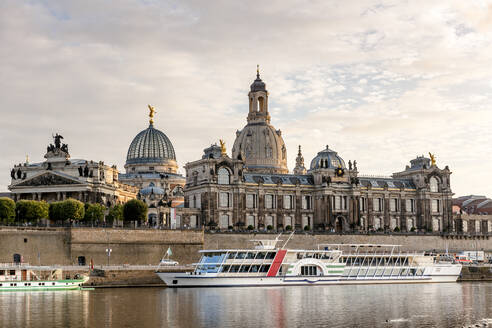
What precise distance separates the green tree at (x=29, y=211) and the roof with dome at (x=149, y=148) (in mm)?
66447

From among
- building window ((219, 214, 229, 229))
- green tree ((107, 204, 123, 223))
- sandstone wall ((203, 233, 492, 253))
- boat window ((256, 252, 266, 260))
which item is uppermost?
green tree ((107, 204, 123, 223))

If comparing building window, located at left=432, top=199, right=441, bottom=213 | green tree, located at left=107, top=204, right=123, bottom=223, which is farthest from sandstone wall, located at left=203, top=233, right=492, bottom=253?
green tree, located at left=107, top=204, right=123, bottom=223

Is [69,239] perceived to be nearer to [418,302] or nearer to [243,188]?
[243,188]

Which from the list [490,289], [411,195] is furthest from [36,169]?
[490,289]

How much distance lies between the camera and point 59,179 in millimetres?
113375

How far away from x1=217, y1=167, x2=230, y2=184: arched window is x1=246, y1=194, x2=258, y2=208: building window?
13.6 ft

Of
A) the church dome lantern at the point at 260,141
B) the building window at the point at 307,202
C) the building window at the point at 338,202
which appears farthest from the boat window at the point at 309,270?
the church dome lantern at the point at 260,141

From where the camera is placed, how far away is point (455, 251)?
395 feet

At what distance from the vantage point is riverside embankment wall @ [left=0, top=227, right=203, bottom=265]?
87.2 meters

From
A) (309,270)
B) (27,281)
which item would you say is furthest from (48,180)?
(309,270)

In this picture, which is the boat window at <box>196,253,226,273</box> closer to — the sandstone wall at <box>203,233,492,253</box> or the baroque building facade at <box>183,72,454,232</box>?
the sandstone wall at <box>203,233,492,253</box>

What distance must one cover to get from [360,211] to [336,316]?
227ft

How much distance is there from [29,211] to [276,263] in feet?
117

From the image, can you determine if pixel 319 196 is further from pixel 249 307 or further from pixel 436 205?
pixel 249 307
